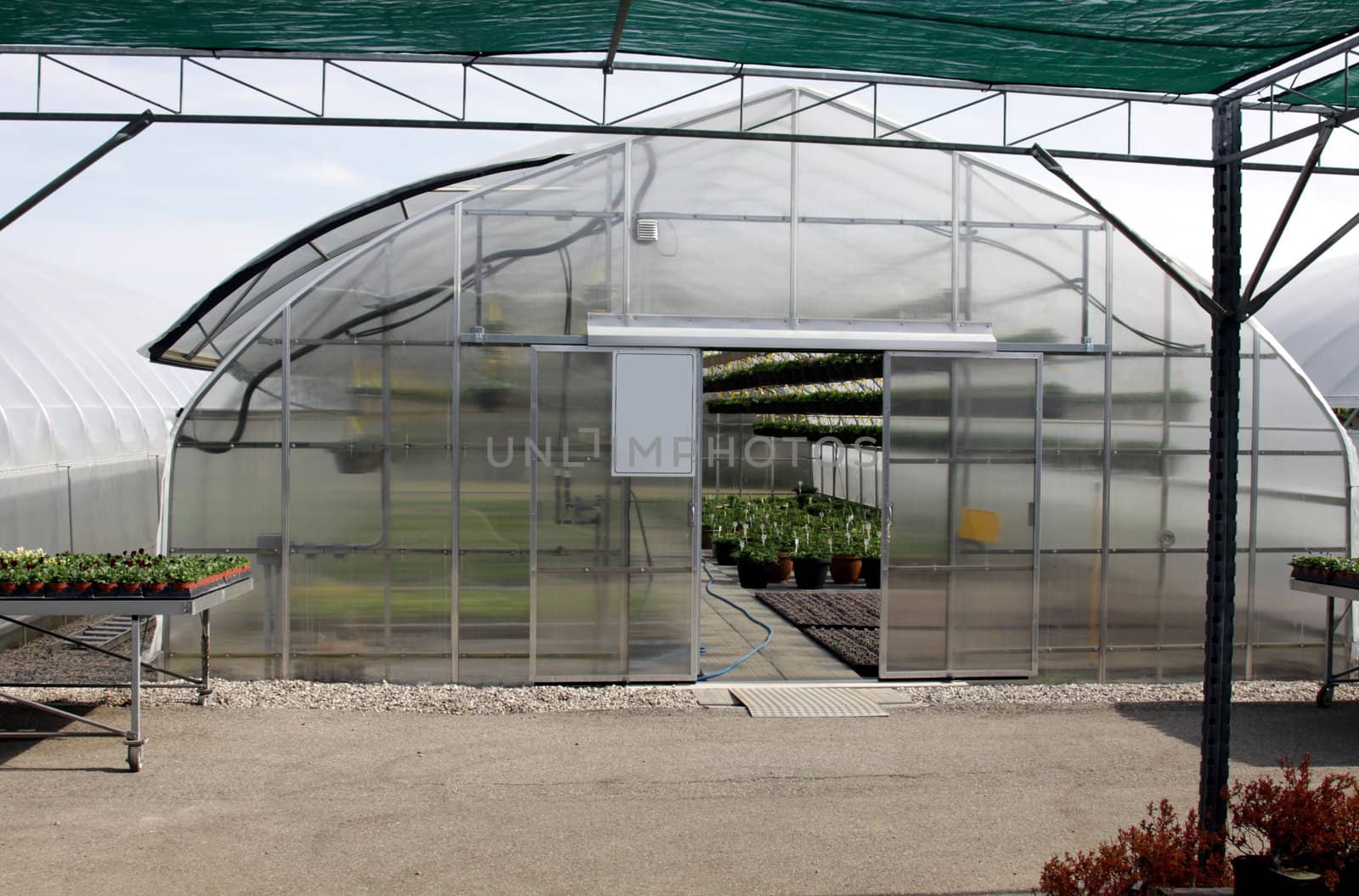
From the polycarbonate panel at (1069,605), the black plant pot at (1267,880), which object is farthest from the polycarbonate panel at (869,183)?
the black plant pot at (1267,880)

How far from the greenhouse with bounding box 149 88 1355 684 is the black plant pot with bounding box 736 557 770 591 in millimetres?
6025

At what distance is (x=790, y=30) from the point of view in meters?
5.60

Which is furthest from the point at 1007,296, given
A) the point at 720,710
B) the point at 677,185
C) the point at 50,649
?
the point at 50,649

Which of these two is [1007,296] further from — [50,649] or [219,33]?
[50,649]

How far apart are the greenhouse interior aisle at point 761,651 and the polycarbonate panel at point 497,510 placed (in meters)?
1.90

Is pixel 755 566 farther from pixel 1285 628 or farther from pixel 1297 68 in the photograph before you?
pixel 1297 68

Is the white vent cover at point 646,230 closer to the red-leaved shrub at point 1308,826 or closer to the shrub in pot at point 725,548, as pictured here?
the red-leaved shrub at point 1308,826

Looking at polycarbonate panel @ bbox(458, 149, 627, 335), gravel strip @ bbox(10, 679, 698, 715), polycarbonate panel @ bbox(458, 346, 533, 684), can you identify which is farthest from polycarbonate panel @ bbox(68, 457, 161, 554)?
polycarbonate panel @ bbox(458, 149, 627, 335)

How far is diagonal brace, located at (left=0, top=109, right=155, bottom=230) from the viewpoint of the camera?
596 centimetres

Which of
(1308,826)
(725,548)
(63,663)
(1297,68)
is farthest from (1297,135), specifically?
(725,548)

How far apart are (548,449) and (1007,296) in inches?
172

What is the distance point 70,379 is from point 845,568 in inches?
423

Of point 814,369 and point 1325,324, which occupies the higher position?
point 1325,324

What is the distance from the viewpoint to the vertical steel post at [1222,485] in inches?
230
